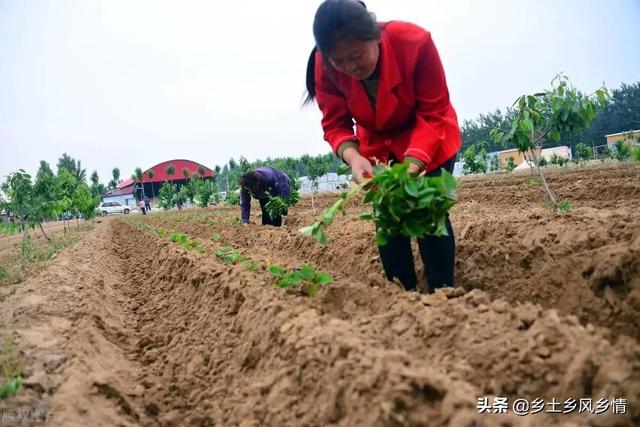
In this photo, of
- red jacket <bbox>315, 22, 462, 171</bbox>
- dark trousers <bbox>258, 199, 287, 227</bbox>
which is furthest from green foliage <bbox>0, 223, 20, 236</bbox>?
red jacket <bbox>315, 22, 462, 171</bbox>

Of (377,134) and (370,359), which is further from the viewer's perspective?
(377,134)

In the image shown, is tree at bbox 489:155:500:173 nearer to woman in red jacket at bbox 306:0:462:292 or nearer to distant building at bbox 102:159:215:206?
distant building at bbox 102:159:215:206

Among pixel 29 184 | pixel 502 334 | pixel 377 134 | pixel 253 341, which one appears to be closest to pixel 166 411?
pixel 253 341

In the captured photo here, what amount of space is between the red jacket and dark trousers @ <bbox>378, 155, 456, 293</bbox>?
0.25m

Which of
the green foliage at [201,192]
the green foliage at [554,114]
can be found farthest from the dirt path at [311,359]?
the green foliage at [201,192]

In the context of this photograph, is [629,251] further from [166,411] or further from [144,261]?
[144,261]

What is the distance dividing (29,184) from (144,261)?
553 cm

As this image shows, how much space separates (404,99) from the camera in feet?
8.74

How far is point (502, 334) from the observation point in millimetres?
1740

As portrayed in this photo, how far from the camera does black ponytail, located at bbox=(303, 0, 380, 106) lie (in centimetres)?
226

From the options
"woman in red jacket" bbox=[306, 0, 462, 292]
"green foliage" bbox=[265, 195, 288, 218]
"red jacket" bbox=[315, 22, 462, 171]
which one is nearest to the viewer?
"woman in red jacket" bbox=[306, 0, 462, 292]

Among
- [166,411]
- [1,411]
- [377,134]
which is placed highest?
[377,134]

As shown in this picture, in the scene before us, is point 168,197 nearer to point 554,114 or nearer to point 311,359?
point 554,114

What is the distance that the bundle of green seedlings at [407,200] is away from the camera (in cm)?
221
